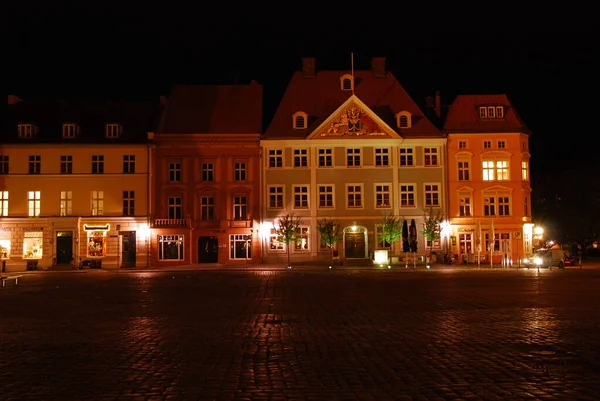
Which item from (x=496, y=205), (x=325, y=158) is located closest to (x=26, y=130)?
(x=325, y=158)

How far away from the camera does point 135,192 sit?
6297cm

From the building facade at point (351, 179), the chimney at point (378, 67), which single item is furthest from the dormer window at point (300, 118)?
the chimney at point (378, 67)

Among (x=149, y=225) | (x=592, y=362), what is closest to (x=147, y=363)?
(x=592, y=362)

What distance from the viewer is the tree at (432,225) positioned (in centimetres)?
6188

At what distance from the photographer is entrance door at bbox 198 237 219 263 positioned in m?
63.2

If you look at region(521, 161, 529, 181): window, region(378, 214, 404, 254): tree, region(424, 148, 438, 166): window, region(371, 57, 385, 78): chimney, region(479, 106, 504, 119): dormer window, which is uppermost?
region(371, 57, 385, 78): chimney

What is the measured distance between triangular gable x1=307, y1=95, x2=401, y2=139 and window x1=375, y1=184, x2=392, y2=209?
14.6 ft

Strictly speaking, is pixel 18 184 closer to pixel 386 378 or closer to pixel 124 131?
pixel 124 131

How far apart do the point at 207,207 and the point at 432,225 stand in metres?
19.9

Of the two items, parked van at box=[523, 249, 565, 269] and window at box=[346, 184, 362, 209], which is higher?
window at box=[346, 184, 362, 209]

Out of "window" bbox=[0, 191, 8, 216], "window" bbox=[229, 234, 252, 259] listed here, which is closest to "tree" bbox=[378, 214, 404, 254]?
"window" bbox=[229, 234, 252, 259]

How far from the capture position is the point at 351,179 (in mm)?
63938

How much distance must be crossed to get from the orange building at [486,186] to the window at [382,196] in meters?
5.52

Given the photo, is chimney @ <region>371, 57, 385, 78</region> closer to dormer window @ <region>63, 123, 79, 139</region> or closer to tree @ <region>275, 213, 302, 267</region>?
tree @ <region>275, 213, 302, 267</region>
